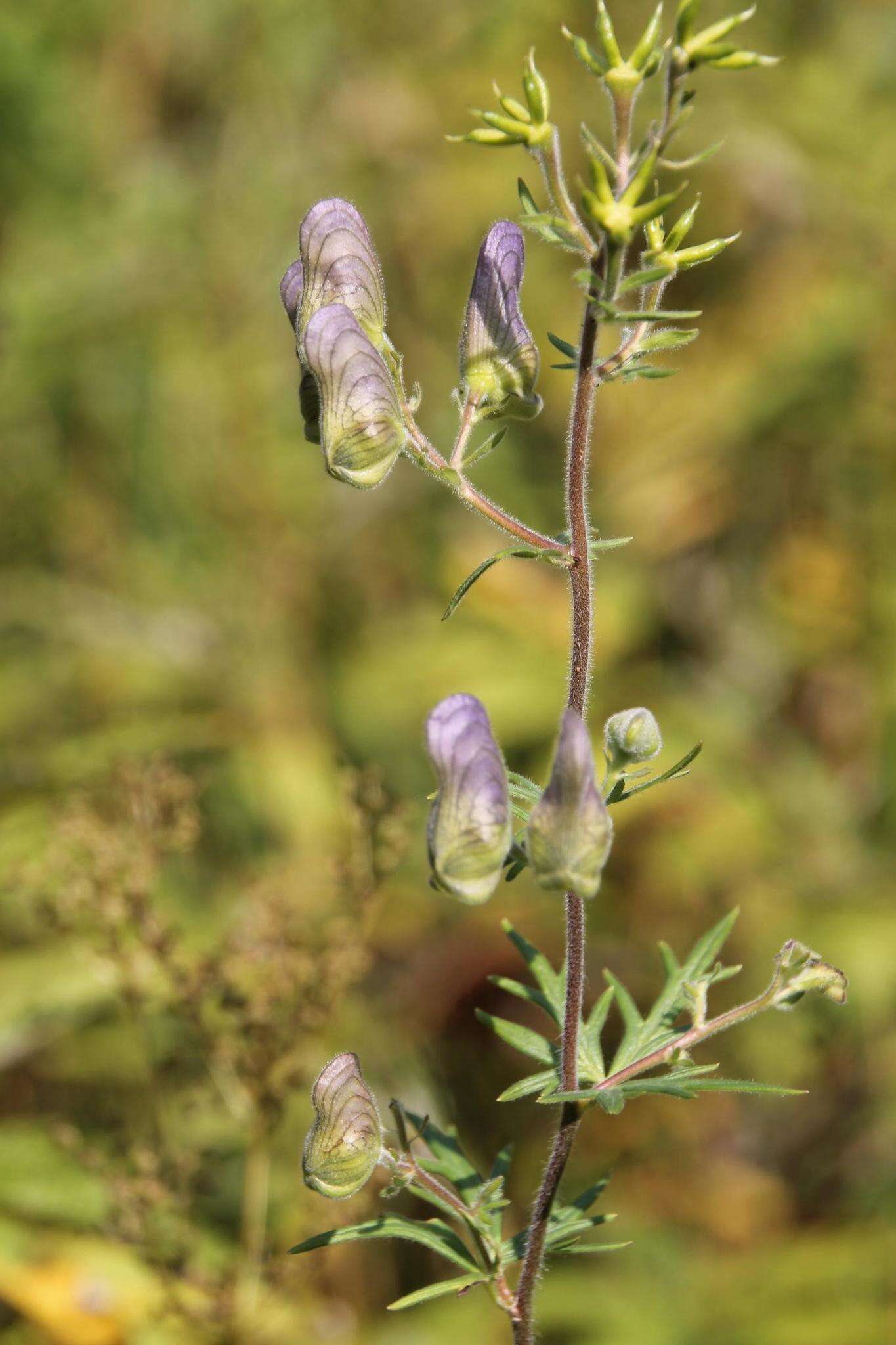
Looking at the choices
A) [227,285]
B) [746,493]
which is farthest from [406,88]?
[746,493]

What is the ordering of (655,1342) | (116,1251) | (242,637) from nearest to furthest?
(116,1251) → (655,1342) → (242,637)

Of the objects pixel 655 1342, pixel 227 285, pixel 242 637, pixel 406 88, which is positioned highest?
pixel 406 88

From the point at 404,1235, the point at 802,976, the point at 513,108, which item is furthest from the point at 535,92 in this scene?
the point at 404,1235

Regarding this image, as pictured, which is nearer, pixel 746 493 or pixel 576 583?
pixel 576 583

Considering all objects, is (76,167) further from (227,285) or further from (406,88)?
(406,88)

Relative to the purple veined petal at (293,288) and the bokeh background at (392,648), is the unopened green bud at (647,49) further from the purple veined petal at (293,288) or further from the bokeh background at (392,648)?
the bokeh background at (392,648)

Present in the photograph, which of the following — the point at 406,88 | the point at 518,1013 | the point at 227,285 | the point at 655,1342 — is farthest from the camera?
the point at 406,88

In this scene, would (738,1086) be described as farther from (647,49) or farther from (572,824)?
(647,49)
